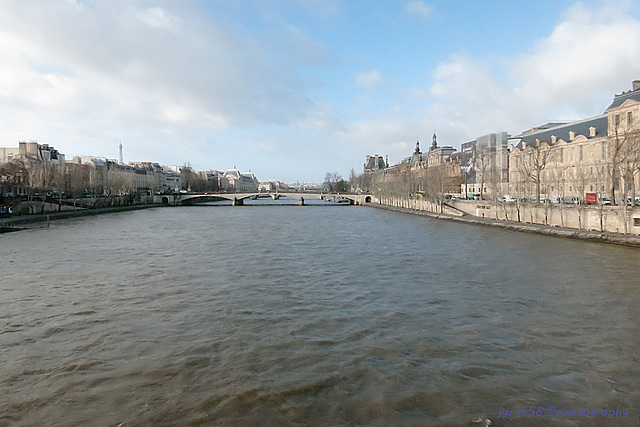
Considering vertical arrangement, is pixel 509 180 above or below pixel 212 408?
above

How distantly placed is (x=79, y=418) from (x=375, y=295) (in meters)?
8.56

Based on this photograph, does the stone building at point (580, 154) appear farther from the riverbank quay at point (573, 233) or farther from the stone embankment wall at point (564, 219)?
the riverbank quay at point (573, 233)

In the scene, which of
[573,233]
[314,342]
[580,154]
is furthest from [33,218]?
[580,154]

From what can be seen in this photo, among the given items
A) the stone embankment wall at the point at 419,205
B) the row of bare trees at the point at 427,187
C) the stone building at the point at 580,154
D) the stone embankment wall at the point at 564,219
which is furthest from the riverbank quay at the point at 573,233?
the row of bare trees at the point at 427,187

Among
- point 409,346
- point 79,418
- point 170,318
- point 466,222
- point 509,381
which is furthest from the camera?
point 466,222

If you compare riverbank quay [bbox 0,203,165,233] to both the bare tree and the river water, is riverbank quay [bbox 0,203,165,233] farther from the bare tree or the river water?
the bare tree

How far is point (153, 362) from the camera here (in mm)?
7777

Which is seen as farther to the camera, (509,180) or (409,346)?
(509,180)

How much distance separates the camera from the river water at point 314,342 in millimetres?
6312

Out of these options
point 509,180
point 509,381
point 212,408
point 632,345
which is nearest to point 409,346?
point 509,381

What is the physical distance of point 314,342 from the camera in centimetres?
884

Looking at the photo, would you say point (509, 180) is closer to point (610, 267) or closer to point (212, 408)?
point (610, 267)

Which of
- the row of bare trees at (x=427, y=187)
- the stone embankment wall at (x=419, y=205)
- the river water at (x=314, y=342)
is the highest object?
the row of bare trees at (x=427, y=187)

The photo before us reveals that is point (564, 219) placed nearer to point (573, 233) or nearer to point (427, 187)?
point (573, 233)
